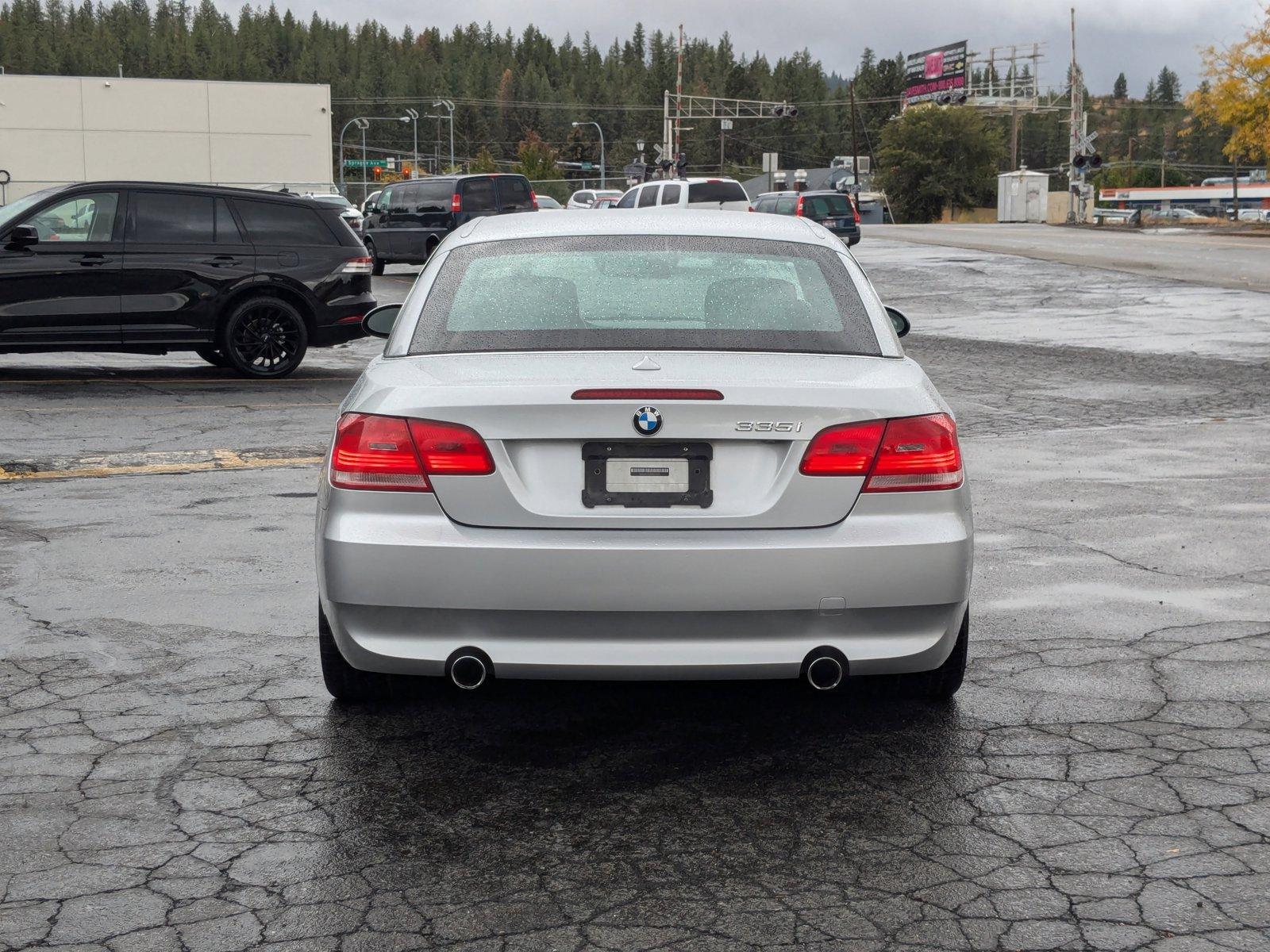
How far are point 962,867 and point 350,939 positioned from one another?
1.42m

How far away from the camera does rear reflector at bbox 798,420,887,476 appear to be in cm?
412

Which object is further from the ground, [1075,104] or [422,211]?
[1075,104]

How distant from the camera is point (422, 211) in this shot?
32.6m

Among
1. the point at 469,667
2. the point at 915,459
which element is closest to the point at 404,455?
the point at 469,667

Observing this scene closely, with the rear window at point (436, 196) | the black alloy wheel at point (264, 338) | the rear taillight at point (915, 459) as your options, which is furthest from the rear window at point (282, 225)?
the rear window at point (436, 196)

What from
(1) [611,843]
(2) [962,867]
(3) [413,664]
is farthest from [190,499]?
(2) [962,867]

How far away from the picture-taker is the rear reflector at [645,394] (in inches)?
160

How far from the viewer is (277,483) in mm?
9141

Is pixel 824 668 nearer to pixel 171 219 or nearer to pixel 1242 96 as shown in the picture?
pixel 171 219

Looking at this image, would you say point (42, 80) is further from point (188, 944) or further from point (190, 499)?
point (188, 944)

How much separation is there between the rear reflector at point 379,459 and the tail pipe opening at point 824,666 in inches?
43.7

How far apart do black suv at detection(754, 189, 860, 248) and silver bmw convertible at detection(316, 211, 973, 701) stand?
3767cm

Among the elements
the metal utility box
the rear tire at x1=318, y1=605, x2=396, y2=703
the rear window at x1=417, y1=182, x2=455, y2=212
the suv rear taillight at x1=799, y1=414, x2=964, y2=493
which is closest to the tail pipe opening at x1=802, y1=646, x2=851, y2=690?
the suv rear taillight at x1=799, y1=414, x2=964, y2=493

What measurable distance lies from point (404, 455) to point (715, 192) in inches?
1392
